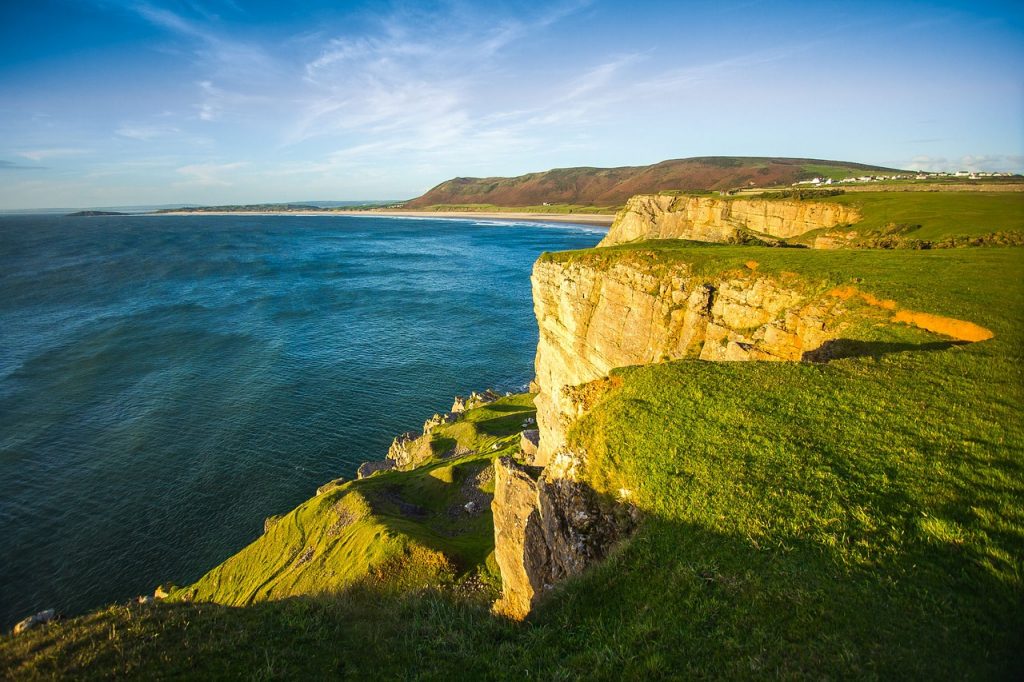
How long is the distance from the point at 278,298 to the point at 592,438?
4083 inches

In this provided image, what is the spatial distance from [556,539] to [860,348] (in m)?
14.1

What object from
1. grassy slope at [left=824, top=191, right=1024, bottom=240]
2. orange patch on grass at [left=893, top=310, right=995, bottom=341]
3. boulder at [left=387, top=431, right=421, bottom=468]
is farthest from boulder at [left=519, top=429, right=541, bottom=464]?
grassy slope at [left=824, top=191, right=1024, bottom=240]

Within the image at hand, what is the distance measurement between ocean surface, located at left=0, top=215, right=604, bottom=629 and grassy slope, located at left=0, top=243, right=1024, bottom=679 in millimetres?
31754

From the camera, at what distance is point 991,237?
26.9 metres

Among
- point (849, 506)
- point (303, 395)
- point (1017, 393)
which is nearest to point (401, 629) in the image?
point (849, 506)

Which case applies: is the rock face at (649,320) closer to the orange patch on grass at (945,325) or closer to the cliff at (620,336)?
the cliff at (620,336)

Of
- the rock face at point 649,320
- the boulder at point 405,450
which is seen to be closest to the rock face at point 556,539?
the rock face at point 649,320

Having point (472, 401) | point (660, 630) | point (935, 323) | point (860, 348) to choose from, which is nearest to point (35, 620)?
point (660, 630)

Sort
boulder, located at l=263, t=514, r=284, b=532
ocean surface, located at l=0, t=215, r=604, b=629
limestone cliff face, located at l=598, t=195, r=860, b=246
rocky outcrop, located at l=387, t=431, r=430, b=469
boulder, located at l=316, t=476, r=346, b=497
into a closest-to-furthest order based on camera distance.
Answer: boulder, located at l=263, t=514, r=284, b=532, ocean surface, located at l=0, t=215, r=604, b=629, boulder, located at l=316, t=476, r=346, b=497, rocky outcrop, located at l=387, t=431, r=430, b=469, limestone cliff face, located at l=598, t=195, r=860, b=246

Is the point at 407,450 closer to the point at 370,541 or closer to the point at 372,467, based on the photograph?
the point at 372,467

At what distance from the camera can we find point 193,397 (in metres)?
54.1

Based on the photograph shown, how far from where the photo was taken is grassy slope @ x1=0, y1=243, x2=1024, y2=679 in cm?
689

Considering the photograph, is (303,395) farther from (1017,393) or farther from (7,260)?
(7,260)

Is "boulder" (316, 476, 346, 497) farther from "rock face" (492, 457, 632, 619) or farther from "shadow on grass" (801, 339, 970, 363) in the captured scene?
"shadow on grass" (801, 339, 970, 363)
